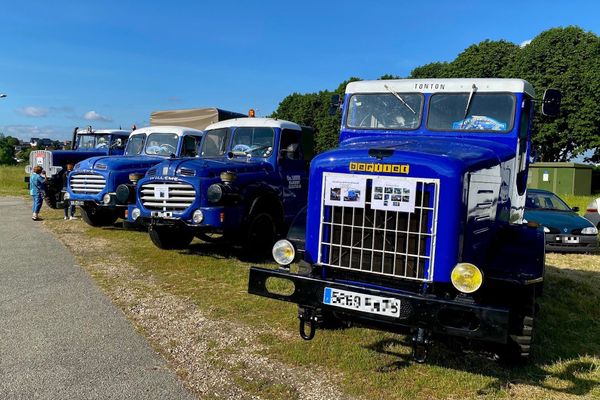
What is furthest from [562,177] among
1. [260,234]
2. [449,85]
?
[449,85]

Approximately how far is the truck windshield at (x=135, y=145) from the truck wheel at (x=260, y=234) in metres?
4.77

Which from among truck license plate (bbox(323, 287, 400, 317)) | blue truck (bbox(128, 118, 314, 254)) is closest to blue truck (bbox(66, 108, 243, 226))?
blue truck (bbox(128, 118, 314, 254))

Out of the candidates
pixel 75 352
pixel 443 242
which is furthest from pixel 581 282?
pixel 75 352

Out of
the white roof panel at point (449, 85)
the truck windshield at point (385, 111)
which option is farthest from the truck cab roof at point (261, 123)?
the white roof panel at point (449, 85)

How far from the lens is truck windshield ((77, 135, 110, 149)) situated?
1454 centimetres

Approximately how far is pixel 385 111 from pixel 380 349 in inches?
99.8

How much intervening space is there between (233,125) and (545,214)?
23.9 feet

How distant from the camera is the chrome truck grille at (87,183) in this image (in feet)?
35.1

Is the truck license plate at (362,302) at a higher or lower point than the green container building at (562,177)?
lower

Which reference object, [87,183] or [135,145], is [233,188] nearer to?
[87,183]

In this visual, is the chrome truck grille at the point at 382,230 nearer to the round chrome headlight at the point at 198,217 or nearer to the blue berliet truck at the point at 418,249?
the blue berliet truck at the point at 418,249

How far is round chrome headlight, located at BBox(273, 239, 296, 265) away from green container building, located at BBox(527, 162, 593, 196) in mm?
24256

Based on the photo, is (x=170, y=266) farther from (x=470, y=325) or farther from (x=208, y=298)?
(x=470, y=325)

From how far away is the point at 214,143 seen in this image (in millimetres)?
9430
